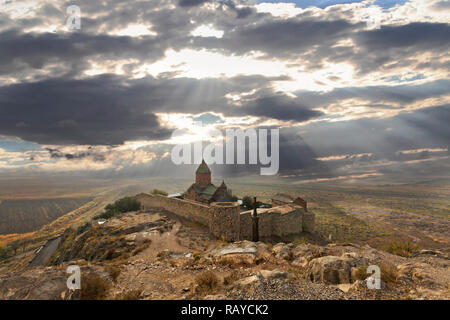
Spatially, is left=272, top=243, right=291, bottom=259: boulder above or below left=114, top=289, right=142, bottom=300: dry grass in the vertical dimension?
below

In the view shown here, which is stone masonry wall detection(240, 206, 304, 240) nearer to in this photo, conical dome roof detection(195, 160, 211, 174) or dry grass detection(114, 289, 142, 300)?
dry grass detection(114, 289, 142, 300)

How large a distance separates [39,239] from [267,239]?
2647 inches

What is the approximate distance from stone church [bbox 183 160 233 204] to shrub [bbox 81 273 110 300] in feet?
87.2

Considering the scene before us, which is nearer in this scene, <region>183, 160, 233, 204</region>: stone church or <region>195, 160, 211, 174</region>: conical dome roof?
<region>183, 160, 233, 204</region>: stone church

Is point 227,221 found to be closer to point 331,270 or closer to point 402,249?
point 331,270

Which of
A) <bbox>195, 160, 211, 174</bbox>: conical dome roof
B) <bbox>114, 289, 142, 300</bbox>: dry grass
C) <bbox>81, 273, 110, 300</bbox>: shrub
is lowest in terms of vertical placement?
<bbox>114, 289, 142, 300</bbox>: dry grass

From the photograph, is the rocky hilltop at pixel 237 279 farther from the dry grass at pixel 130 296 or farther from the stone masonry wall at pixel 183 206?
the stone masonry wall at pixel 183 206

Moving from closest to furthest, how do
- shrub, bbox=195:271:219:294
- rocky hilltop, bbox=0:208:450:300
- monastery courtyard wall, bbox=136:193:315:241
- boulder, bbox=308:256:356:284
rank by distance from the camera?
rocky hilltop, bbox=0:208:450:300 → shrub, bbox=195:271:219:294 → boulder, bbox=308:256:356:284 → monastery courtyard wall, bbox=136:193:315:241

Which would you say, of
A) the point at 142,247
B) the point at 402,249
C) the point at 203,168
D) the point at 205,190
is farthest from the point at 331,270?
the point at 203,168

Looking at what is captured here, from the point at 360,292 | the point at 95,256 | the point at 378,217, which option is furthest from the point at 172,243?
the point at 378,217

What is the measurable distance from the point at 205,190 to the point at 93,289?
29.3 metres

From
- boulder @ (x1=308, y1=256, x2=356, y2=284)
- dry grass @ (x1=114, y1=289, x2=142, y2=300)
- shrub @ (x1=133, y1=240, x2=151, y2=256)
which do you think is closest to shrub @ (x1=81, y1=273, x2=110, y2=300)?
dry grass @ (x1=114, y1=289, x2=142, y2=300)

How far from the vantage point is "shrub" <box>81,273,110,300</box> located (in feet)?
19.4
